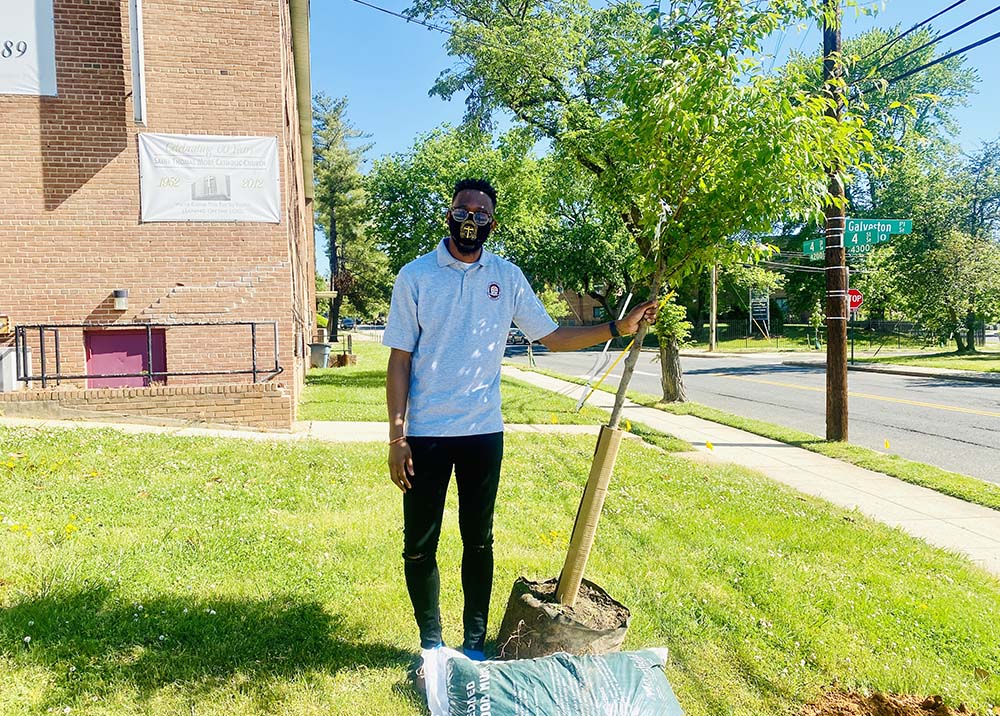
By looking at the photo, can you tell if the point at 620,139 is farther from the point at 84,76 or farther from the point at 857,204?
the point at 857,204

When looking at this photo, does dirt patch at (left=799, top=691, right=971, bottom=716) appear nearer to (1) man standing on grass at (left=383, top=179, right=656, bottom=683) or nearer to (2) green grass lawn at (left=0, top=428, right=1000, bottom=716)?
(2) green grass lawn at (left=0, top=428, right=1000, bottom=716)

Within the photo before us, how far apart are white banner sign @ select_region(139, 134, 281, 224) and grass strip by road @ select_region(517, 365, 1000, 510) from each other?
26.8 ft

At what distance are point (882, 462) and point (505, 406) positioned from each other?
6.91 meters

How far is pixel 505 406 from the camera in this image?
14180mm

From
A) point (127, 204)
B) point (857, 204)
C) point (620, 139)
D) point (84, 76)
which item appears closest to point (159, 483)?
point (620, 139)

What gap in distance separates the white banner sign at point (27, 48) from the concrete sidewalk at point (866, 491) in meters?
10.2

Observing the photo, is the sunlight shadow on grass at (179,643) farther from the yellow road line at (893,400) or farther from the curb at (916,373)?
the curb at (916,373)

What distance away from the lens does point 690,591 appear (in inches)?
171

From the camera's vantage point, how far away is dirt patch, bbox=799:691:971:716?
302cm

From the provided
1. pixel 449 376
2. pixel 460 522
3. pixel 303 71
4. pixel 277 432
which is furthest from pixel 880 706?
pixel 303 71

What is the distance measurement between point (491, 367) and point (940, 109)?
5339 cm

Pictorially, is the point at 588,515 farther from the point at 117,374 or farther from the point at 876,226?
the point at 876,226

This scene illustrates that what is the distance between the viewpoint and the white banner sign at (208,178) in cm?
1029

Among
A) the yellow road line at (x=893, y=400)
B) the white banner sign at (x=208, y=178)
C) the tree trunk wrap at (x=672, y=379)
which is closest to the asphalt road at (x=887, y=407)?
the yellow road line at (x=893, y=400)
